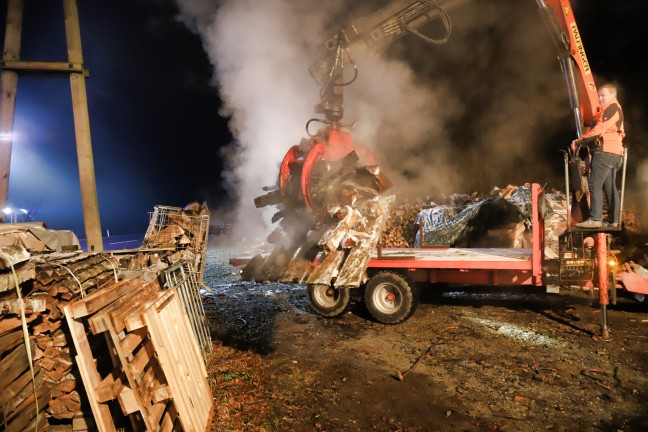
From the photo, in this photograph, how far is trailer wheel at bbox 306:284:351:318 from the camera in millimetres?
6355

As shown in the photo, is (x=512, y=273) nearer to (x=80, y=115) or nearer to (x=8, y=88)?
(x=80, y=115)

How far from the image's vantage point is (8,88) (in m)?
4.66

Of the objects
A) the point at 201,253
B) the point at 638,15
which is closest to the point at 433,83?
the point at 638,15

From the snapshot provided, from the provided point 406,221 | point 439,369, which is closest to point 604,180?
point 439,369

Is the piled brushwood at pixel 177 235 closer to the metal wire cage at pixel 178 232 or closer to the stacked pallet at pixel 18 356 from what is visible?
the metal wire cage at pixel 178 232

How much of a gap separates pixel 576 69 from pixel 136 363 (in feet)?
23.8

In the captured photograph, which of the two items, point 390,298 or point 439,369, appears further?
point 390,298

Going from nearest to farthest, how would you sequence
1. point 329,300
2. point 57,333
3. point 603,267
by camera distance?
point 57,333, point 603,267, point 329,300

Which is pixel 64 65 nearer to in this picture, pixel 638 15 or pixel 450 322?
pixel 450 322

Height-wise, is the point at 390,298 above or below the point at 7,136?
below

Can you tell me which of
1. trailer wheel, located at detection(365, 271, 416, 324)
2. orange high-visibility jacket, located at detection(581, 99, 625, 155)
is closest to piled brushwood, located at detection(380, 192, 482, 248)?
trailer wheel, located at detection(365, 271, 416, 324)

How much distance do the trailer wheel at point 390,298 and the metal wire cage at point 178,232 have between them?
298cm

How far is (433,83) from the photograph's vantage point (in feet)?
45.5

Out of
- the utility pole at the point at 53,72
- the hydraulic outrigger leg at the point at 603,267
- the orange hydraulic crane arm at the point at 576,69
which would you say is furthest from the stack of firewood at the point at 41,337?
the orange hydraulic crane arm at the point at 576,69
